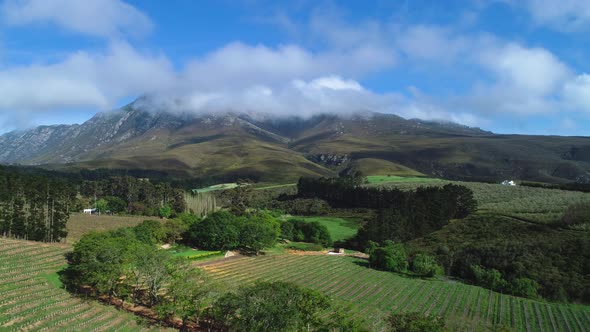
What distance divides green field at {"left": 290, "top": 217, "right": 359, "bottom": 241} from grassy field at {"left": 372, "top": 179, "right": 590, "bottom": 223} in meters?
40.0

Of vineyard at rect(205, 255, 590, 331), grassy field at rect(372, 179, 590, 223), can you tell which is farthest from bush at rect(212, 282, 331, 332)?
grassy field at rect(372, 179, 590, 223)

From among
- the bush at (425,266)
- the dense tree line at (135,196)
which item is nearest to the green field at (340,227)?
the bush at (425,266)

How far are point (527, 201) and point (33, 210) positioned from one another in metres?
130

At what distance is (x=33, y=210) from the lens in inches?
3221

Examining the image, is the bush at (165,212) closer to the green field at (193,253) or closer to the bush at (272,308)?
the green field at (193,253)

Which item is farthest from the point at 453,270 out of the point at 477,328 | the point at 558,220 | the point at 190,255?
the point at 190,255

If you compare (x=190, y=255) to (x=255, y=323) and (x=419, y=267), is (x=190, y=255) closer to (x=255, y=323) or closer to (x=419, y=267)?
(x=419, y=267)

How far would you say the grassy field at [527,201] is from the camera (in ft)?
344

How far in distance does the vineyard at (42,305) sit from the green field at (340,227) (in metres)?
79.2

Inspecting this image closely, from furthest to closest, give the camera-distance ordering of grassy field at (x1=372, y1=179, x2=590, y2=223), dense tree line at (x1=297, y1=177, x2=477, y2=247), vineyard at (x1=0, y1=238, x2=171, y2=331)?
1. dense tree line at (x1=297, y1=177, x2=477, y2=247)
2. grassy field at (x1=372, y1=179, x2=590, y2=223)
3. vineyard at (x1=0, y1=238, x2=171, y2=331)

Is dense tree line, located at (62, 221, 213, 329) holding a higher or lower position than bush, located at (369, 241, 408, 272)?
higher

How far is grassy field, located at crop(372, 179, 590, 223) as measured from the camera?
344 ft

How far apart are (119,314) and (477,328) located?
38.0 m

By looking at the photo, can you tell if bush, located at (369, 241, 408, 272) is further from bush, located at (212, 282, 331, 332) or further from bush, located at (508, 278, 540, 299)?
bush, located at (212, 282, 331, 332)
